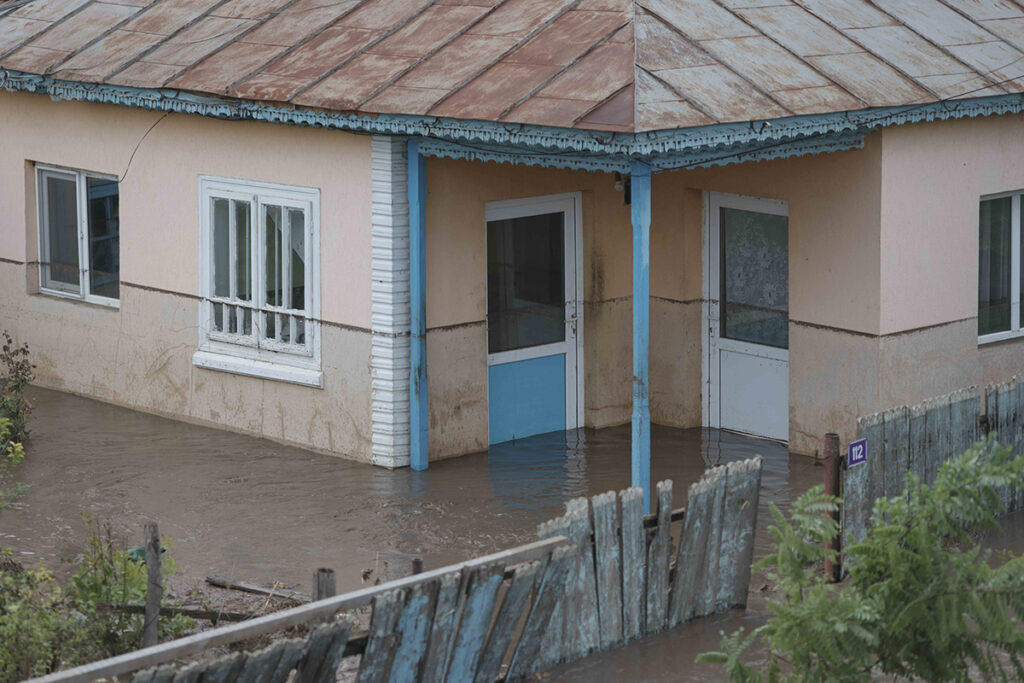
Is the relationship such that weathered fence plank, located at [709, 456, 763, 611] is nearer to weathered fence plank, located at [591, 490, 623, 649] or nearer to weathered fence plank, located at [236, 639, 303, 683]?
weathered fence plank, located at [591, 490, 623, 649]

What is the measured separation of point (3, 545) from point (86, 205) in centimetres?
480

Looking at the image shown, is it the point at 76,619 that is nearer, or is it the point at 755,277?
the point at 76,619

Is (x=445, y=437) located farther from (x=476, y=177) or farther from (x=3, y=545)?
(x=3, y=545)

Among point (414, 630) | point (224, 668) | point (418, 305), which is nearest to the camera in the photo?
point (224, 668)

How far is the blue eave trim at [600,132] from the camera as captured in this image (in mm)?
10984

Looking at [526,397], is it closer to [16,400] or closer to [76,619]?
[16,400]

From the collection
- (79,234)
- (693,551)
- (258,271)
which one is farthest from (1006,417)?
(79,234)

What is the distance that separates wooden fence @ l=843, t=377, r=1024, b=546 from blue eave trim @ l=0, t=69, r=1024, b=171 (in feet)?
6.96

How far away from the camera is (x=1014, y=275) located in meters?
14.0

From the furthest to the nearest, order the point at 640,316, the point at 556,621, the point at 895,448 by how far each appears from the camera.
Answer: the point at 640,316 < the point at 895,448 < the point at 556,621

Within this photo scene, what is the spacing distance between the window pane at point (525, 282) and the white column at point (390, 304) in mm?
1028

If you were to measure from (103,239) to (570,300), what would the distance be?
4.53 m

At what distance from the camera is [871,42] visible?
1293cm

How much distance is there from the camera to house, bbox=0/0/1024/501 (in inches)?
470
